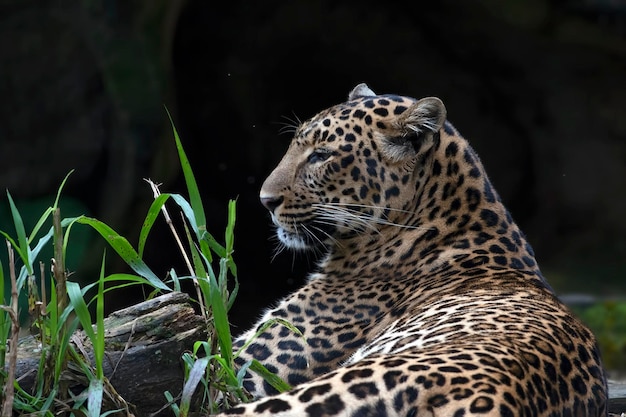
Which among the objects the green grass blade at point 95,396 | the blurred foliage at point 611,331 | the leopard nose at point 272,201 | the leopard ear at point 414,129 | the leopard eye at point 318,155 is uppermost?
the leopard ear at point 414,129

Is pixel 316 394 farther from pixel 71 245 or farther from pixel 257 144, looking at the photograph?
pixel 257 144

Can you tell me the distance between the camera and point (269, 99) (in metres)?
14.1

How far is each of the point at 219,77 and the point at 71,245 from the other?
313cm

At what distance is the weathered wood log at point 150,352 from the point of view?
4496 millimetres

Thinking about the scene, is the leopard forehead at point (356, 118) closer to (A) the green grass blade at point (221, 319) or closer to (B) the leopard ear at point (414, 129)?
(B) the leopard ear at point (414, 129)

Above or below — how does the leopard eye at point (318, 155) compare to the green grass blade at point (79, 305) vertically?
above

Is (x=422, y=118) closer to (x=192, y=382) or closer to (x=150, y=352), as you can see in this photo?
(x=150, y=352)

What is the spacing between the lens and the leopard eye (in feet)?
21.1

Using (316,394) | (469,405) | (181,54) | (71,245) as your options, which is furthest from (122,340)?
(181,54)

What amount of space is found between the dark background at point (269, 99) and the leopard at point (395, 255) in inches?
194

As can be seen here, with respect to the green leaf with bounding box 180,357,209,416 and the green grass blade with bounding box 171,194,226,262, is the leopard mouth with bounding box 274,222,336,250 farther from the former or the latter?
→ the green leaf with bounding box 180,357,209,416

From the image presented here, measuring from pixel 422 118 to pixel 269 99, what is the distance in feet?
26.5

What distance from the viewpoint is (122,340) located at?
15.1 feet

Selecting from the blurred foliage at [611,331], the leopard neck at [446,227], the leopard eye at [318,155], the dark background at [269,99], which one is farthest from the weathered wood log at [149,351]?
the blurred foliage at [611,331]
